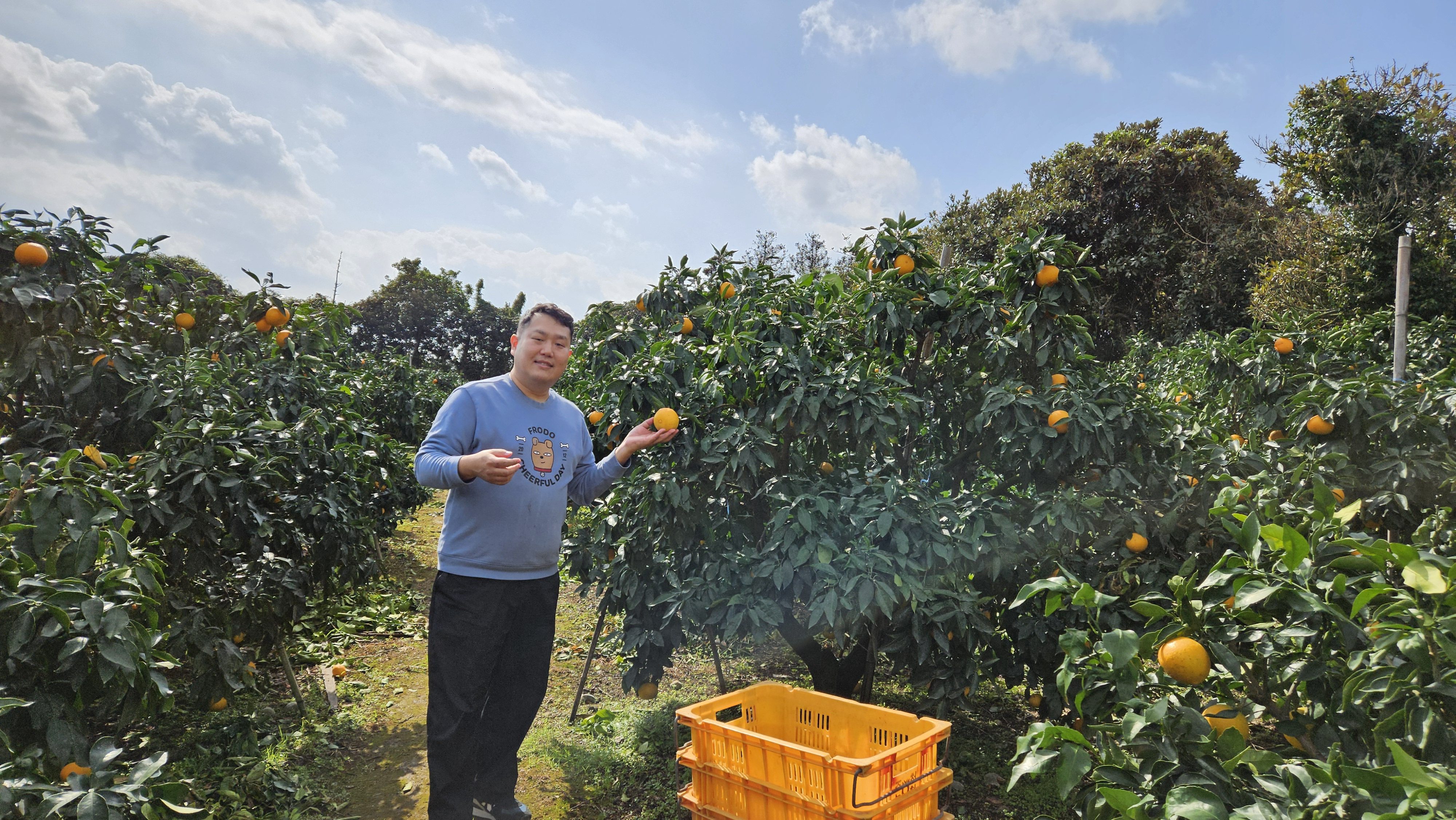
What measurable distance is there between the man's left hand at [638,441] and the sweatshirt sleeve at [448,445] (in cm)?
45

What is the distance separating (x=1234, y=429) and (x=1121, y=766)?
344 cm

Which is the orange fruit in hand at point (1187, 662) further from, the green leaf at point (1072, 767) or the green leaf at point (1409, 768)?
the green leaf at point (1409, 768)

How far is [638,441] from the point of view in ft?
8.09

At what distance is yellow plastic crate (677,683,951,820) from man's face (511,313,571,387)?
3.59 feet

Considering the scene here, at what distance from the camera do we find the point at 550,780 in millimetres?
2896

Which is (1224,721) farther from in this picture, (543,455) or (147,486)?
(147,486)

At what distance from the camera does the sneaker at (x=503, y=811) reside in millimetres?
2404

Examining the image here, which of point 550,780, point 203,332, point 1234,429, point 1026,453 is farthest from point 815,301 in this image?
point 203,332

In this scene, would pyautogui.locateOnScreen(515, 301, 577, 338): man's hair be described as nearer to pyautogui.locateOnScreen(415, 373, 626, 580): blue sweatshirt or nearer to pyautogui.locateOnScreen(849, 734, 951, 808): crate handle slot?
pyautogui.locateOnScreen(415, 373, 626, 580): blue sweatshirt

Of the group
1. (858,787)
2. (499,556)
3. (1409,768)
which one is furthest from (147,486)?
(1409,768)

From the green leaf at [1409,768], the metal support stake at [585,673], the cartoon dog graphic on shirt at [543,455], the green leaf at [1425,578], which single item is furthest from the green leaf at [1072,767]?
the metal support stake at [585,673]

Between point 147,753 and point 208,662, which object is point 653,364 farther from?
point 147,753

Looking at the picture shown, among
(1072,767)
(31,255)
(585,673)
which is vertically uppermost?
(31,255)

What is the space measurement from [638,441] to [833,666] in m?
1.40
